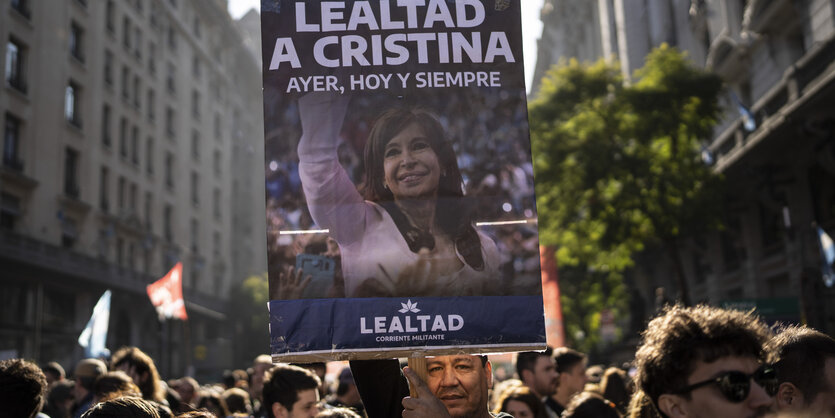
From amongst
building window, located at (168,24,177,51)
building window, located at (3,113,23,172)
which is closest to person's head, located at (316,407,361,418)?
building window, located at (3,113,23,172)

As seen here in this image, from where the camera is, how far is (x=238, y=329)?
2445 inches

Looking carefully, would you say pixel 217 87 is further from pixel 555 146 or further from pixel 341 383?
pixel 341 383

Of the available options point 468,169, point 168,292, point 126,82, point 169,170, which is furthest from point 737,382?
point 169,170

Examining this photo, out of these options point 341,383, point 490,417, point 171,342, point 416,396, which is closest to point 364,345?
point 416,396

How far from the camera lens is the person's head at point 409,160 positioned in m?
4.00

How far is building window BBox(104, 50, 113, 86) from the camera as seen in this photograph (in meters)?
41.9

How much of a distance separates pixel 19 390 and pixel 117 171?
131 feet

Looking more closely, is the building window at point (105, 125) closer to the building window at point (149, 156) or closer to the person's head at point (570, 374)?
the building window at point (149, 156)

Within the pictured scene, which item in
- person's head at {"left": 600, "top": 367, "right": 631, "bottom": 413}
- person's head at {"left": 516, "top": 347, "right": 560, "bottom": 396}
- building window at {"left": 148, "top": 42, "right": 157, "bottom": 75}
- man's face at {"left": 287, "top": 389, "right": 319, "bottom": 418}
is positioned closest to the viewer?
man's face at {"left": 287, "top": 389, "right": 319, "bottom": 418}

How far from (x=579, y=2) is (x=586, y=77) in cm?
3660

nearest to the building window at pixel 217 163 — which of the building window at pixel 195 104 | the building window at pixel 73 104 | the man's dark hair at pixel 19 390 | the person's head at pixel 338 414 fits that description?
the building window at pixel 195 104

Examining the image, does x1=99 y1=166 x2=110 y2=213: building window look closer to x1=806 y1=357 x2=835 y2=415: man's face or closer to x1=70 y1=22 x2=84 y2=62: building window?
x1=70 y1=22 x2=84 y2=62: building window

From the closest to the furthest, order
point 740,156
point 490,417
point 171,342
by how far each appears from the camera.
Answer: point 490,417, point 740,156, point 171,342

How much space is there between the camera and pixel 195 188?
185ft
